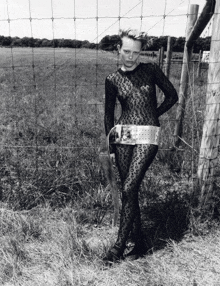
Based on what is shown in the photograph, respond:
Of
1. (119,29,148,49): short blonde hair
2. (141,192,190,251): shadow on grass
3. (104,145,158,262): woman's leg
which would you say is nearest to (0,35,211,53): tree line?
(119,29,148,49): short blonde hair

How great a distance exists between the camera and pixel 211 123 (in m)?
2.92

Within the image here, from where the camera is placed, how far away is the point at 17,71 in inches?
496

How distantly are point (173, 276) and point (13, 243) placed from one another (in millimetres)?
1229

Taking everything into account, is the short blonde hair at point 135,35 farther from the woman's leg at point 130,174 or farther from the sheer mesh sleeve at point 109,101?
the woman's leg at point 130,174

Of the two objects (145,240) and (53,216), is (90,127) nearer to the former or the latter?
(53,216)

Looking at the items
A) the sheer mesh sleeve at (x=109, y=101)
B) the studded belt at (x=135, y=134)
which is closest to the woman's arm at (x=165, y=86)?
the studded belt at (x=135, y=134)

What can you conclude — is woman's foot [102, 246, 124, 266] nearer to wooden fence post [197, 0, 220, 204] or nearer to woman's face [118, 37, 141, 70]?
wooden fence post [197, 0, 220, 204]

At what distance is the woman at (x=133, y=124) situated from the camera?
2.44 metres

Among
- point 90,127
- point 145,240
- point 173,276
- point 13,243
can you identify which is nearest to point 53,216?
point 13,243

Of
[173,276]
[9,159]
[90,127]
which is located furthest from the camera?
[90,127]

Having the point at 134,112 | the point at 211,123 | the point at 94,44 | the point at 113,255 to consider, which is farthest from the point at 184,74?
the point at 113,255

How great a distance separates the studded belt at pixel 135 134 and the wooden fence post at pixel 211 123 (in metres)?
0.68

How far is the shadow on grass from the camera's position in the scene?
2.88 metres

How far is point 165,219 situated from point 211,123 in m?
0.94
